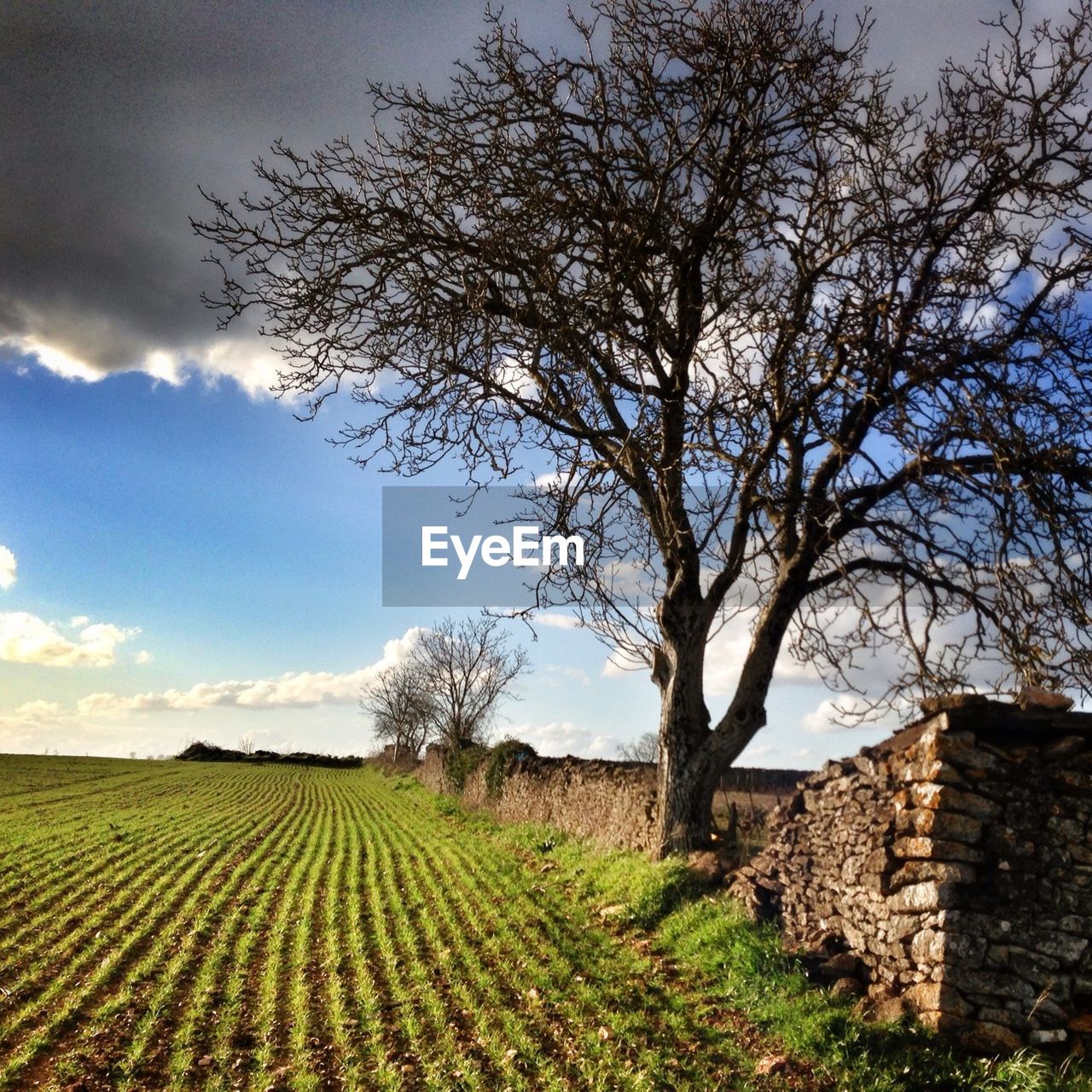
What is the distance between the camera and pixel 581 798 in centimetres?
1797

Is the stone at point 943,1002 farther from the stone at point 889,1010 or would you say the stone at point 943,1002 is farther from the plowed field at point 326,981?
the plowed field at point 326,981

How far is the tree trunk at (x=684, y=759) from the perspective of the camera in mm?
12820

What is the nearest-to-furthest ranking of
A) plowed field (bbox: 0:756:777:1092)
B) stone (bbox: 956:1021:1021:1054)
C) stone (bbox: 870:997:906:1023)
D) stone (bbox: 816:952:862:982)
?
plowed field (bbox: 0:756:777:1092) < stone (bbox: 956:1021:1021:1054) < stone (bbox: 870:997:906:1023) < stone (bbox: 816:952:862:982)

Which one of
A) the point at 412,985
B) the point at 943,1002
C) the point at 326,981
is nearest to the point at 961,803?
the point at 943,1002

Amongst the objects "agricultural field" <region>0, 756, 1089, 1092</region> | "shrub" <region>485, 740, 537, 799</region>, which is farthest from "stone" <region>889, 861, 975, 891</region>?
"shrub" <region>485, 740, 537, 799</region>

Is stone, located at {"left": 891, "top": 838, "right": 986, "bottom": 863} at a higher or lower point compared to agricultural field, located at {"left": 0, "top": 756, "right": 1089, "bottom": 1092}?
higher

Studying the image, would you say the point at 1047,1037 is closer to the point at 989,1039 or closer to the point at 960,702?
the point at 989,1039

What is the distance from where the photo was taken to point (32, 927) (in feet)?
36.3

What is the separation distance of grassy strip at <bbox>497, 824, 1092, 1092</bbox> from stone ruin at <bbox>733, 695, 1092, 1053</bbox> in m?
0.30

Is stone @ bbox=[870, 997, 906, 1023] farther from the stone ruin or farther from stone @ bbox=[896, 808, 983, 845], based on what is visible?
stone @ bbox=[896, 808, 983, 845]

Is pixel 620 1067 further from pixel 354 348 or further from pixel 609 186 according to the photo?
pixel 609 186

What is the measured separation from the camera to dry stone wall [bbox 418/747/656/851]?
14.5 metres

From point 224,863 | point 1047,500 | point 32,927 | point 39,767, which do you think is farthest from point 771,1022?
point 39,767

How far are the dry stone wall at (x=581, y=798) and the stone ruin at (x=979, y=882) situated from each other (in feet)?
18.2
